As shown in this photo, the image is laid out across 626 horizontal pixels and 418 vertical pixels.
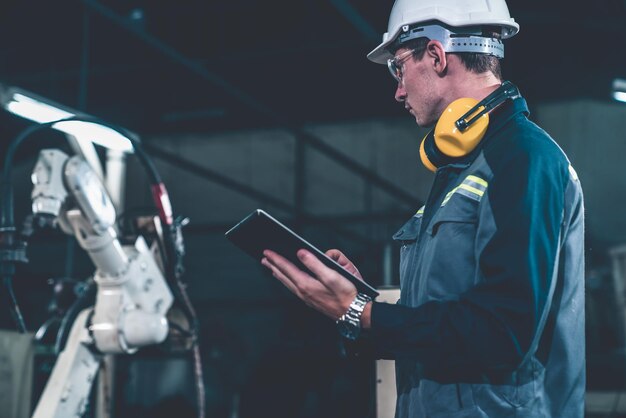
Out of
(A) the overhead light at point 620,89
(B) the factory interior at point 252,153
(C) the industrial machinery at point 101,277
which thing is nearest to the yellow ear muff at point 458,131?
(C) the industrial machinery at point 101,277

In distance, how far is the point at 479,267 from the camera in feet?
4.63

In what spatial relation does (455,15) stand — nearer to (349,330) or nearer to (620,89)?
(349,330)

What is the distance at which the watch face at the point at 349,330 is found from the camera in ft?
4.88

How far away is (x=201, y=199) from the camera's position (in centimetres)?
935

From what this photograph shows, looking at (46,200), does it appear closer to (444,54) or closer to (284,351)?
(444,54)

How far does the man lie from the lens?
1350 mm

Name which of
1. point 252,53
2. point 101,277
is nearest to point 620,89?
point 252,53

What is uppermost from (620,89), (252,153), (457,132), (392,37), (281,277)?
(620,89)

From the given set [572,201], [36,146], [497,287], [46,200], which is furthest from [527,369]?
[36,146]

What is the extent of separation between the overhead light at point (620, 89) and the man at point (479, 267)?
4.82 metres

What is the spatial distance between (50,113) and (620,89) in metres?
4.69

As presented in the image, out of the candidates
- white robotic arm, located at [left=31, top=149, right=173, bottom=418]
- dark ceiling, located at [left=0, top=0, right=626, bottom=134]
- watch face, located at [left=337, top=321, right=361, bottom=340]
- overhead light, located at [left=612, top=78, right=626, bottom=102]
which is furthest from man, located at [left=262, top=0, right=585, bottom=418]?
overhead light, located at [left=612, top=78, right=626, bottom=102]

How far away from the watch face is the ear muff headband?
1.46 feet

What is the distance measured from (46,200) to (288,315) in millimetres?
4457
